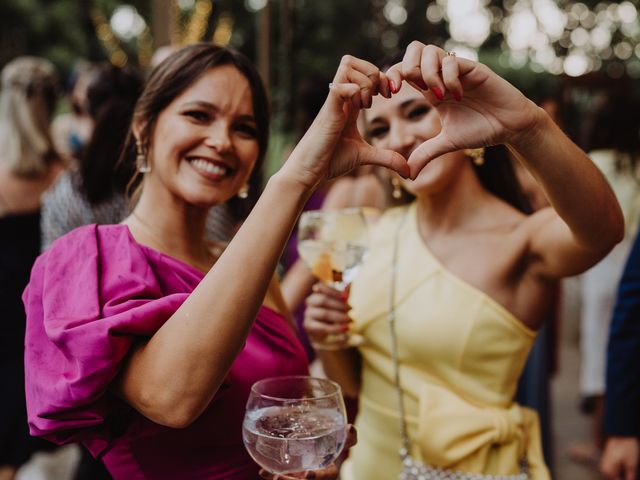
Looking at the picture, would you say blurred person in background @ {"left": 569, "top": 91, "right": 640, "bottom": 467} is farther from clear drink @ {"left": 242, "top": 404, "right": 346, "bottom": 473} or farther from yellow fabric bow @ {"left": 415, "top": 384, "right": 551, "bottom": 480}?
clear drink @ {"left": 242, "top": 404, "right": 346, "bottom": 473}

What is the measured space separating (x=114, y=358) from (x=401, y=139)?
3.71 feet

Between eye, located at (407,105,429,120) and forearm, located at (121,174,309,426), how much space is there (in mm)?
887

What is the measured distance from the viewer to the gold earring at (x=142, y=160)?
1.85 metres

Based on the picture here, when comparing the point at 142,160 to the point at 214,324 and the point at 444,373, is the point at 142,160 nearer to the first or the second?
the point at 214,324

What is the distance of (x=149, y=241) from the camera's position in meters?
1.75

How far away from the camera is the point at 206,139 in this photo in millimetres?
1703

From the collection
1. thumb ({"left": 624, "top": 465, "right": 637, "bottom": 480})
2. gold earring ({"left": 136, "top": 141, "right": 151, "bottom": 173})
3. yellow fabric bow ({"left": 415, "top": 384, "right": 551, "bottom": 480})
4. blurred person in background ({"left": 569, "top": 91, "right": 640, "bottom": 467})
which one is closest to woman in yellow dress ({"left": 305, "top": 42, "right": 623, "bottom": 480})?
yellow fabric bow ({"left": 415, "top": 384, "right": 551, "bottom": 480})

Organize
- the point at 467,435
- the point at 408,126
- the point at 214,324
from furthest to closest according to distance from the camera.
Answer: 1. the point at 408,126
2. the point at 467,435
3. the point at 214,324

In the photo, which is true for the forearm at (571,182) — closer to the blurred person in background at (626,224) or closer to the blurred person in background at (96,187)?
the blurred person in background at (96,187)

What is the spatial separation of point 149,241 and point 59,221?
1.54 m

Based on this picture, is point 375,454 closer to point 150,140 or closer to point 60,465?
point 150,140

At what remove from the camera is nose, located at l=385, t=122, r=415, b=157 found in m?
2.01

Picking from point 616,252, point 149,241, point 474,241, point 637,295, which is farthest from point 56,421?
point 616,252

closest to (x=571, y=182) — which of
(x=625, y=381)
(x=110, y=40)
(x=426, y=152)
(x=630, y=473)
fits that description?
(x=426, y=152)
